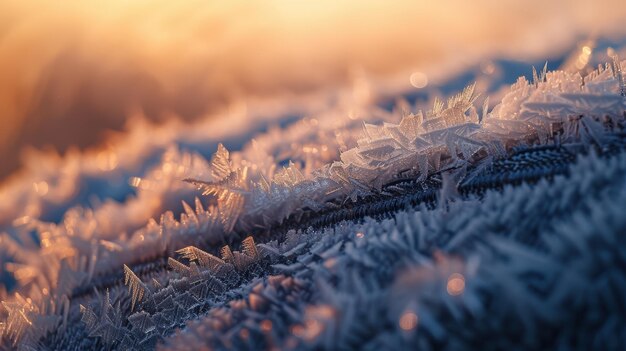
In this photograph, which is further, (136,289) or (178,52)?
(178,52)

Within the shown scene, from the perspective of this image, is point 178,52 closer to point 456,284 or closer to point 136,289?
point 136,289

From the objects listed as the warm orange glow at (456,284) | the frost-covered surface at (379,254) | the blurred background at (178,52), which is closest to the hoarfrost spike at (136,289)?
the frost-covered surface at (379,254)

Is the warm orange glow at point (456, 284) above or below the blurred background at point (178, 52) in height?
below

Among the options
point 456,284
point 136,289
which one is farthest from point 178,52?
point 456,284

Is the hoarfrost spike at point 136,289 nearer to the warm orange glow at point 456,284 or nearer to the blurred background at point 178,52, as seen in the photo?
the warm orange glow at point 456,284

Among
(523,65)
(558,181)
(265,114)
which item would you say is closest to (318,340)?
(558,181)

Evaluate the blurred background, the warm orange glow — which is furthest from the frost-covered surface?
the blurred background
